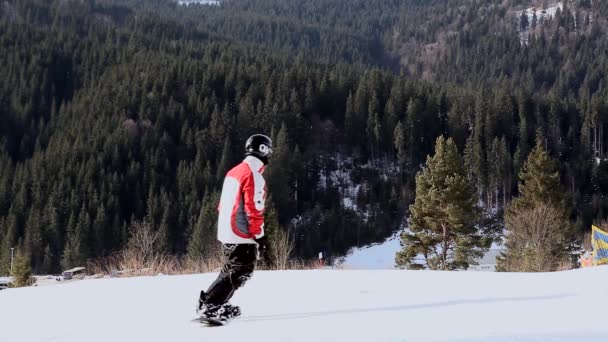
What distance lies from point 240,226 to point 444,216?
26417mm

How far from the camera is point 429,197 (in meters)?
31.4

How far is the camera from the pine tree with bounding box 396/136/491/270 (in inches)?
1217

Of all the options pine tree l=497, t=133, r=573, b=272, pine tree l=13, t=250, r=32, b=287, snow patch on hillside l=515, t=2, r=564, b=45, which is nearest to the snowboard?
pine tree l=497, t=133, r=573, b=272

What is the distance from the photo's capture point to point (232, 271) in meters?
6.52

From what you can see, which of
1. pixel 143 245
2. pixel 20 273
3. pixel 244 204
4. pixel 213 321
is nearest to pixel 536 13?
pixel 20 273

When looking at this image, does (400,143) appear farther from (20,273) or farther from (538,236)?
(20,273)

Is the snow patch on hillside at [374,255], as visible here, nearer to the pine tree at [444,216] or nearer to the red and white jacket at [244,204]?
the pine tree at [444,216]

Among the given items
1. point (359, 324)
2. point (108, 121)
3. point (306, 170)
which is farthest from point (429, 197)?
point (108, 121)

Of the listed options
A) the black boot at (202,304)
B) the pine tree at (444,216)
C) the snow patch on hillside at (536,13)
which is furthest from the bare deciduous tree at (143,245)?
the snow patch on hillside at (536,13)

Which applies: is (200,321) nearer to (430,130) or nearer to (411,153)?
(411,153)

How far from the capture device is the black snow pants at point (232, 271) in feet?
21.2

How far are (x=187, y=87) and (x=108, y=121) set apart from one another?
13931 mm

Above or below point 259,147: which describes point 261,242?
below

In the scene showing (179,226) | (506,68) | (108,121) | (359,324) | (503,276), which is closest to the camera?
(359,324)
